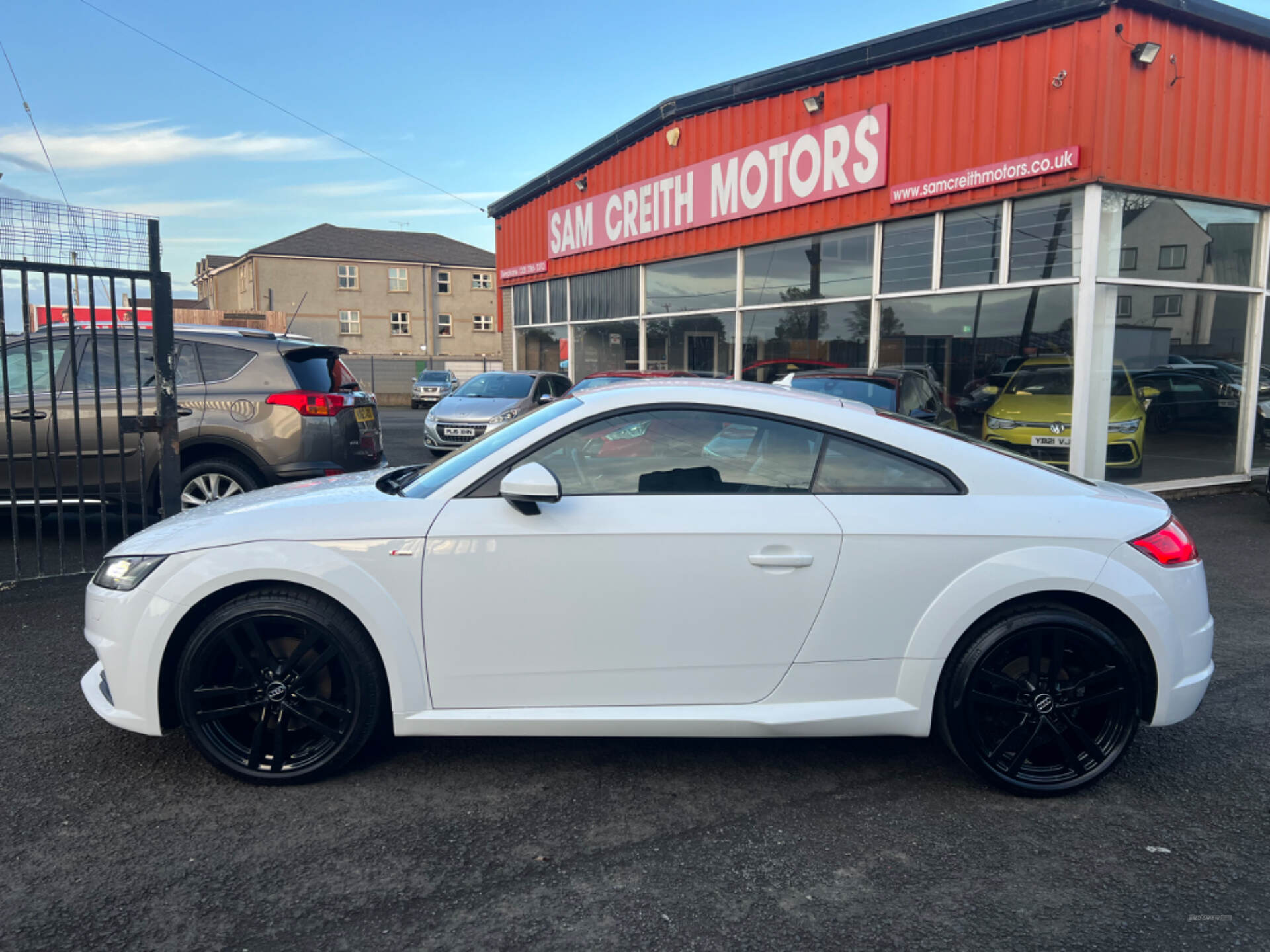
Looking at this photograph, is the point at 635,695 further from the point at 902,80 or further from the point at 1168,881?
the point at 902,80

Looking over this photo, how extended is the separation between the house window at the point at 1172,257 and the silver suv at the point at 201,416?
29.4ft

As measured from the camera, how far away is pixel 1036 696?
3090 millimetres

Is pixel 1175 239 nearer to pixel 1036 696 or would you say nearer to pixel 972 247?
pixel 972 247

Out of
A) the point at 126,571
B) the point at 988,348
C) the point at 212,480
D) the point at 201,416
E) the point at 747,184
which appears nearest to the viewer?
the point at 126,571

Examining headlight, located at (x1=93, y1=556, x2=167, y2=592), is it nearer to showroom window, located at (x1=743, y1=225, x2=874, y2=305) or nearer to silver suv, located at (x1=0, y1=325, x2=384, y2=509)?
silver suv, located at (x1=0, y1=325, x2=384, y2=509)

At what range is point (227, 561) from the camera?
3.03 meters

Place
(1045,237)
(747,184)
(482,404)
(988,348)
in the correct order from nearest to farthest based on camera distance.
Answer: (1045,237) < (988,348) < (747,184) < (482,404)

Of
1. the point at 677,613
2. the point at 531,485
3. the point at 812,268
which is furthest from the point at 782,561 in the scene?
the point at 812,268

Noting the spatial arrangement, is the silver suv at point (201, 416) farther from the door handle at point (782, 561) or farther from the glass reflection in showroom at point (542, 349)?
the glass reflection in showroom at point (542, 349)

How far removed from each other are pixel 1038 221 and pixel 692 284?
6.56 meters

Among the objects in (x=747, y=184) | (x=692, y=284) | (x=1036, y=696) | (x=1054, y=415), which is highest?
(x=747, y=184)

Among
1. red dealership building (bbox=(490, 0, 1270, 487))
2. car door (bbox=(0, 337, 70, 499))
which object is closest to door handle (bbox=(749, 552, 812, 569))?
car door (bbox=(0, 337, 70, 499))

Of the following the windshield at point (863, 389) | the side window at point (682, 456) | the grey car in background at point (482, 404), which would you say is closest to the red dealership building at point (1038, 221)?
the windshield at point (863, 389)

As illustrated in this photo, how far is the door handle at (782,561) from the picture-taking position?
3.01m
